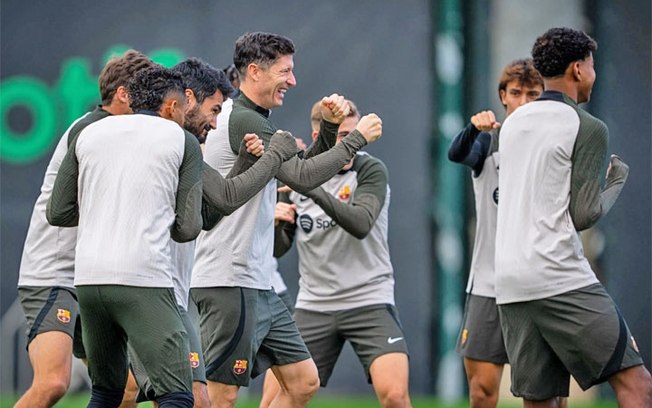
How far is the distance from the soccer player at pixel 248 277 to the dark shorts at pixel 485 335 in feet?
3.95

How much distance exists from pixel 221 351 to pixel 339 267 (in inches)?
50.6

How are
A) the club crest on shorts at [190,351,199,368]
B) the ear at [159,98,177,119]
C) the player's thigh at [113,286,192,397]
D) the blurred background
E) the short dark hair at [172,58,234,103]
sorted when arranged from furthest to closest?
the blurred background → the short dark hair at [172,58,234,103] → the club crest on shorts at [190,351,199,368] → the ear at [159,98,177,119] → the player's thigh at [113,286,192,397]

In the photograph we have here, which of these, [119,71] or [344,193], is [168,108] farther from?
[344,193]

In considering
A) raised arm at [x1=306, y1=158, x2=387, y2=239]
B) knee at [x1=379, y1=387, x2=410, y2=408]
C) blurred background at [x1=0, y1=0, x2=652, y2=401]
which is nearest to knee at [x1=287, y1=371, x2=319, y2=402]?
knee at [x1=379, y1=387, x2=410, y2=408]

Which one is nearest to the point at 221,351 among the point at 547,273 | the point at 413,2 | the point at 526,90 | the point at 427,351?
the point at 547,273

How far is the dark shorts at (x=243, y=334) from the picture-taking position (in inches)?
245

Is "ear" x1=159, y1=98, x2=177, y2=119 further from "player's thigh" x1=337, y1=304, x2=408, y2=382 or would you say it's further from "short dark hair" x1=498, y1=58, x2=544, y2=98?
"short dark hair" x1=498, y1=58, x2=544, y2=98

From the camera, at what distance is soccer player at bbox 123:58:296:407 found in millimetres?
5496

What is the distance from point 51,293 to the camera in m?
6.44

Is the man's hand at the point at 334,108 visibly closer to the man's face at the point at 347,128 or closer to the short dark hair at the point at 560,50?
the short dark hair at the point at 560,50

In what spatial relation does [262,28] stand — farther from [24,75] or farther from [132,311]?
[132,311]

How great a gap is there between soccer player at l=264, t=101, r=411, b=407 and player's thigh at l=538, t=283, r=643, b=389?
5.44 feet

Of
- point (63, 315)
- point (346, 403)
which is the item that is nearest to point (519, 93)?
point (63, 315)

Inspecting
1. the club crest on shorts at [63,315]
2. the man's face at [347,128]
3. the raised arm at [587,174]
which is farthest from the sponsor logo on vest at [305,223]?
the raised arm at [587,174]
